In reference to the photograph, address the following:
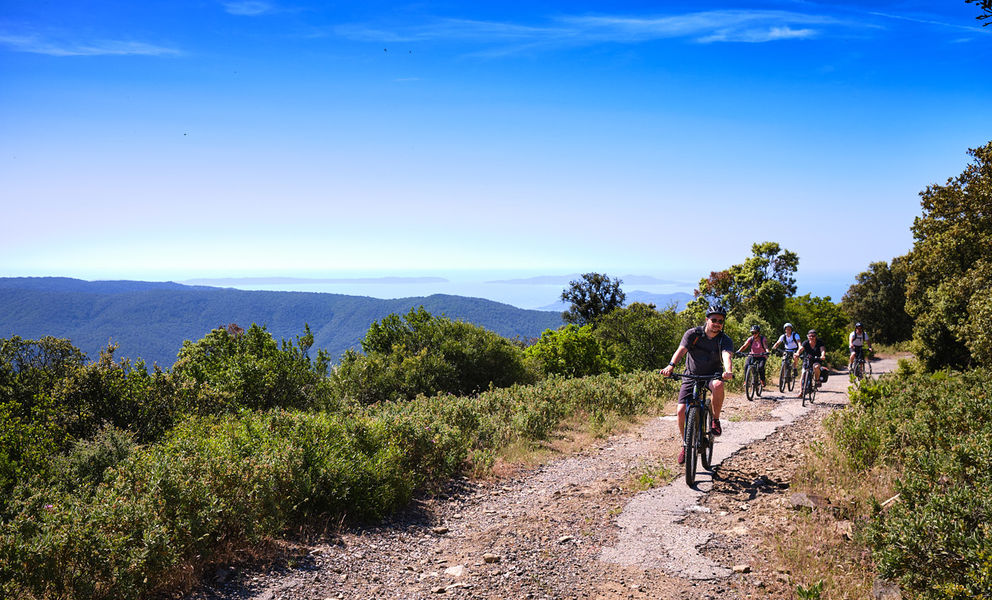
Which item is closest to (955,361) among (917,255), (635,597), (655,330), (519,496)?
(917,255)

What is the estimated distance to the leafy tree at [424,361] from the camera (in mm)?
19219

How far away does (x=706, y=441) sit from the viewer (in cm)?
764

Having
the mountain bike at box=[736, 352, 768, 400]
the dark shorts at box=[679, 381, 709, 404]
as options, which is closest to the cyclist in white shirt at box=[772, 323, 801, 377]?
the mountain bike at box=[736, 352, 768, 400]

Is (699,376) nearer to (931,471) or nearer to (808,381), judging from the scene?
(931,471)

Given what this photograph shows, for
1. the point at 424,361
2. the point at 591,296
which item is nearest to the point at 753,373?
the point at 424,361

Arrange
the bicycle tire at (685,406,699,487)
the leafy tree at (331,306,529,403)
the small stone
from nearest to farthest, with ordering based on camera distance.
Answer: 1. the small stone
2. the bicycle tire at (685,406,699,487)
3. the leafy tree at (331,306,529,403)

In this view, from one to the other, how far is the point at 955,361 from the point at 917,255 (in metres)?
7.56

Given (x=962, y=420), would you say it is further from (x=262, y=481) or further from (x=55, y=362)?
(x=55, y=362)

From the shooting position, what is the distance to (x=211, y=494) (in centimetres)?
547

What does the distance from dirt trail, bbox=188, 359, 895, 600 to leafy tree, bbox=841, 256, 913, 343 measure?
51388 mm

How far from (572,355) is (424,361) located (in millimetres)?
9232

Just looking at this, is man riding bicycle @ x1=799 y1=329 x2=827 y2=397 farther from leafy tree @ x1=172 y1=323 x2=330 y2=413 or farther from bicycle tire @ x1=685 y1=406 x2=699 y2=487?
leafy tree @ x1=172 y1=323 x2=330 y2=413

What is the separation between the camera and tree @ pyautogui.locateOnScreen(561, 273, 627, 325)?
221 feet

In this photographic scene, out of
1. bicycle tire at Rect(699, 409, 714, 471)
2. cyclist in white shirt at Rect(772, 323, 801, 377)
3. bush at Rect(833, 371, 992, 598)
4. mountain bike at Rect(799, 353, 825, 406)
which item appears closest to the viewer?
bush at Rect(833, 371, 992, 598)
